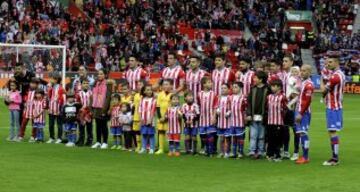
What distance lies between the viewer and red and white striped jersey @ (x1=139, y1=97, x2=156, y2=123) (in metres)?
18.8

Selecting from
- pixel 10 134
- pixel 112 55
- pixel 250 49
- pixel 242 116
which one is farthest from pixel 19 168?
pixel 250 49

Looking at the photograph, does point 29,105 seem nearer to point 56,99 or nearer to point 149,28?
point 56,99

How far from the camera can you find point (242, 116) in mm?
18141

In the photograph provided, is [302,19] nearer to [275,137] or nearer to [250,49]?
[250,49]

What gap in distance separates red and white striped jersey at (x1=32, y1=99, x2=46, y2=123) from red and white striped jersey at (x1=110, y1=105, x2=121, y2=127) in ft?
7.57

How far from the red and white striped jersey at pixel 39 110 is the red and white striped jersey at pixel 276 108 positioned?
639 centimetres

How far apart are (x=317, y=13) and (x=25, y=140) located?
A: 40.5 meters

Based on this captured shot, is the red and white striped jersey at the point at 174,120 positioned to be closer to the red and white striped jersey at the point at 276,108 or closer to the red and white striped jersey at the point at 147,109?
the red and white striped jersey at the point at 147,109

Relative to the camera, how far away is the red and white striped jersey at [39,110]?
21347 millimetres

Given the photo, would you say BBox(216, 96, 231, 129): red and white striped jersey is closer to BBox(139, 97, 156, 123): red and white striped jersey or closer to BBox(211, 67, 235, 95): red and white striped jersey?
BBox(211, 67, 235, 95): red and white striped jersey

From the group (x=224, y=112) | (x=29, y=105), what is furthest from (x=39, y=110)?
(x=224, y=112)

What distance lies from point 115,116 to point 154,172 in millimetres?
4550

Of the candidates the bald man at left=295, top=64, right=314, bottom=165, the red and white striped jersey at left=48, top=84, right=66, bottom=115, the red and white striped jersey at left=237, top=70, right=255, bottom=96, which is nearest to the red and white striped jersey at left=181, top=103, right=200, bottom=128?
the red and white striped jersey at left=237, top=70, right=255, bottom=96

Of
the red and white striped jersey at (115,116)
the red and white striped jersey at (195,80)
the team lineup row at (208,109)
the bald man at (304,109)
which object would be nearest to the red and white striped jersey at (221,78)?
the team lineup row at (208,109)
